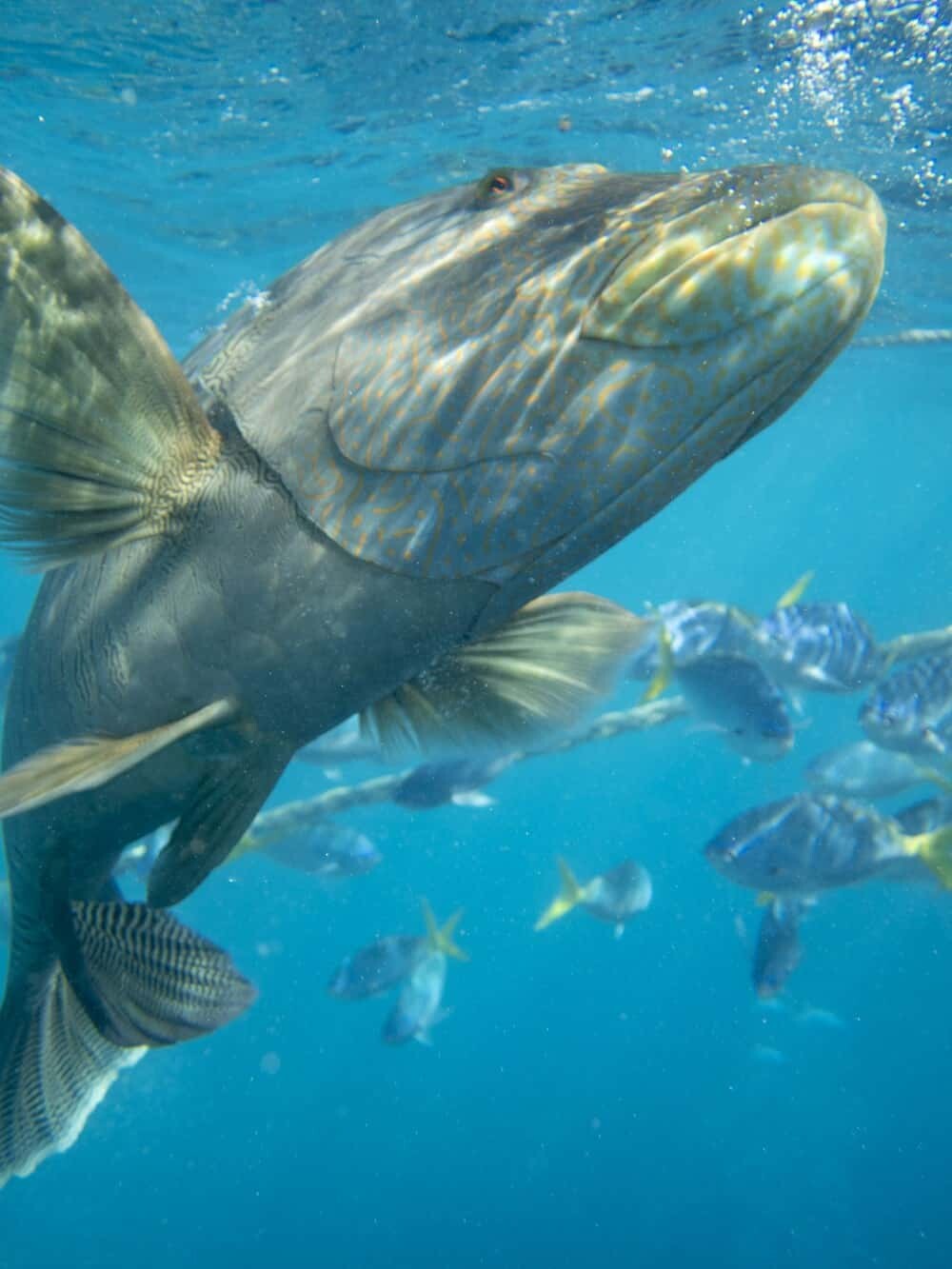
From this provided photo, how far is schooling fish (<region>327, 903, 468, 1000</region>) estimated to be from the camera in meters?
9.43

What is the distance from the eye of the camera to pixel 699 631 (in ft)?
28.5

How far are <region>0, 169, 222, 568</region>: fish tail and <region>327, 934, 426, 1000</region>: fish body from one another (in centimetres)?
853

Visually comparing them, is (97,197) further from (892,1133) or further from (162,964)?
(892,1133)

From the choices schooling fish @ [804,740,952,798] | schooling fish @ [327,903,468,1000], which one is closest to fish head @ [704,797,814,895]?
schooling fish @ [804,740,952,798]

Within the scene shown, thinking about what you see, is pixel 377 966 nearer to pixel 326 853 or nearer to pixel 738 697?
pixel 326 853

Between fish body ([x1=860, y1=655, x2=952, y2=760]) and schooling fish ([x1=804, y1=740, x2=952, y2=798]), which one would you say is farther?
schooling fish ([x1=804, y1=740, x2=952, y2=798])

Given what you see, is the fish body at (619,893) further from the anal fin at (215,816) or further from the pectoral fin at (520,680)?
the anal fin at (215,816)

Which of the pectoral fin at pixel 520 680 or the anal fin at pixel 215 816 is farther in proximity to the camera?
the pectoral fin at pixel 520 680

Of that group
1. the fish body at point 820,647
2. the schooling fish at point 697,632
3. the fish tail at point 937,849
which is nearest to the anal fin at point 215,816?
the schooling fish at point 697,632

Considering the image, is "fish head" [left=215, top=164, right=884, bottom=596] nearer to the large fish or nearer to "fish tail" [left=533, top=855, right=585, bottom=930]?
the large fish

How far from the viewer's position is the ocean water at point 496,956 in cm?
1189

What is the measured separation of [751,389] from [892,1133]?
91.6 feet

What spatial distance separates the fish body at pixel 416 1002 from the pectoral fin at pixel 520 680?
8014 mm

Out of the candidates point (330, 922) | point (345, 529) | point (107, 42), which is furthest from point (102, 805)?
point (330, 922)
